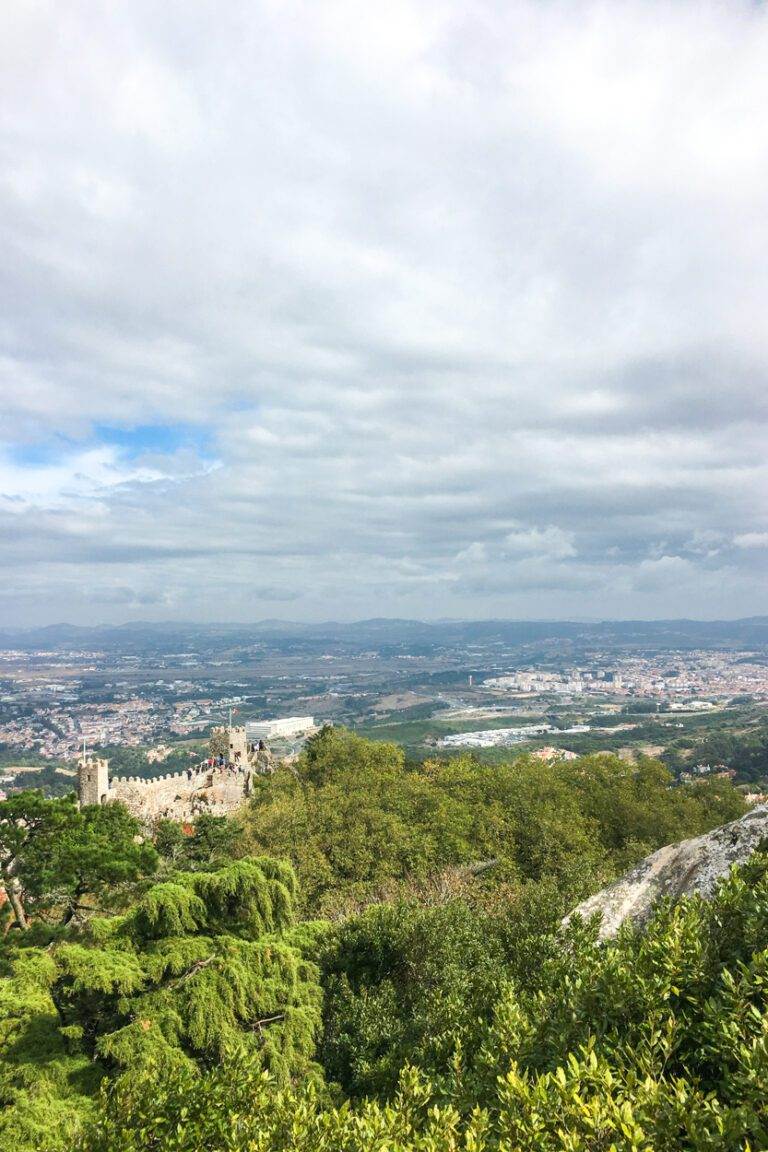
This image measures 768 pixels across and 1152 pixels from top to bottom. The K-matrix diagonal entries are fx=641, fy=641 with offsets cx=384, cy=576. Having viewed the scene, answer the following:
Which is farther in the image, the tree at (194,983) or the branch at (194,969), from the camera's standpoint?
the branch at (194,969)

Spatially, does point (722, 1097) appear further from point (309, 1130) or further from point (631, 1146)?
point (309, 1130)

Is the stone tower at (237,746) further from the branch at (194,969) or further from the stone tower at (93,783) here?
the branch at (194,969)

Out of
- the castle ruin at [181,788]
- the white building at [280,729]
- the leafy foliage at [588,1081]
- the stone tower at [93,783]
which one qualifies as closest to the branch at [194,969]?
the leafy foliage at [588,1081]

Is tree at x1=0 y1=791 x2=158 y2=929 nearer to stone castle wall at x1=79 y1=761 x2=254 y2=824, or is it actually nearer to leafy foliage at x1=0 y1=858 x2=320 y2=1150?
leafy foliage at x1=0 y1=858 x2=320 y2=1150

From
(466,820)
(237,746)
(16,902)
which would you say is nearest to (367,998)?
(466,820)

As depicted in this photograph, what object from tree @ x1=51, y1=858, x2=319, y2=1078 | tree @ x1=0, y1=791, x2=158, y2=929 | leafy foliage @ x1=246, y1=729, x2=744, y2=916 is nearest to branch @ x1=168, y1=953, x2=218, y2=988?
tree @ x1=51, y1=858, x2=319, y2=1078

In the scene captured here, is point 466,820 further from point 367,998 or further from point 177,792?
point 177,792
